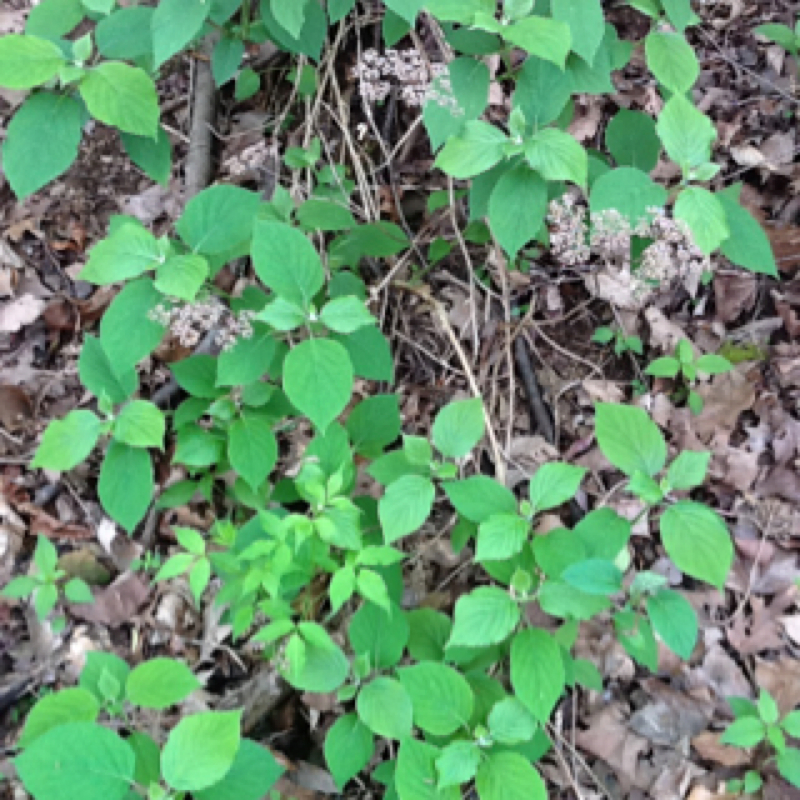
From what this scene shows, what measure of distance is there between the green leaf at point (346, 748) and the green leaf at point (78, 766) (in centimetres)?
52

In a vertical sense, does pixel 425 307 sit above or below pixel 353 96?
below

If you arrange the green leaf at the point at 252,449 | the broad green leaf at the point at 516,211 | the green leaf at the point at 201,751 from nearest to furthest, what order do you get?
1. the green leaf at the point at 201,751
2. the broad green leaf at the point at 516,211
3. the green leaf at the point at 252,449

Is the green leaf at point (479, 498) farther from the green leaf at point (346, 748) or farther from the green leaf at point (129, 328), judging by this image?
the green leaf at point (129, 328)

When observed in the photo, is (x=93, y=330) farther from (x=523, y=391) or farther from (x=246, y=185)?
(x=523, y=391)

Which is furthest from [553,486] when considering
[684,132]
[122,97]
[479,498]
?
[122,97]

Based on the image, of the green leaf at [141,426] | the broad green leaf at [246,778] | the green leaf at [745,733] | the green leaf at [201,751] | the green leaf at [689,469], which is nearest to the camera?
the green leaf at [201,751]

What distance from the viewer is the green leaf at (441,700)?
5.58 ft

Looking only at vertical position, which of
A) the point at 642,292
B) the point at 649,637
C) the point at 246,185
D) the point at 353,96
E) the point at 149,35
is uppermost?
the point at 149,35

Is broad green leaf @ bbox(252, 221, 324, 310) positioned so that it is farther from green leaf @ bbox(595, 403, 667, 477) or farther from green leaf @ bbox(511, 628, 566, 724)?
green leaf @ bbox(511, 628, 566, 724)

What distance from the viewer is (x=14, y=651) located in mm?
2568

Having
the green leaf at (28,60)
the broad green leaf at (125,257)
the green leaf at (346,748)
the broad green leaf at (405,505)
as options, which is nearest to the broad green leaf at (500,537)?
the broad green leaf at (405,505)

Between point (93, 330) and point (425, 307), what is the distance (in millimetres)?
1455

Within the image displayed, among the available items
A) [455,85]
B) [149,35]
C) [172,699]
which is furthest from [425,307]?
[172,699]

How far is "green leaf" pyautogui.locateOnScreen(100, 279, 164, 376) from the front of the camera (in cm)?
173
